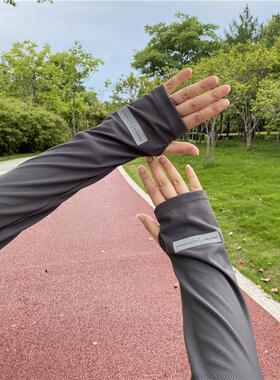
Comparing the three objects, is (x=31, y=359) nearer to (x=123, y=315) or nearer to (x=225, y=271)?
(x=123, y=315)

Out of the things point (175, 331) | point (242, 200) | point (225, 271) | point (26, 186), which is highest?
point (26, 186)

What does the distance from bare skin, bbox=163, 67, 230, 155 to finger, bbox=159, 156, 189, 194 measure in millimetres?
146

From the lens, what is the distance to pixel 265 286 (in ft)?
13.3

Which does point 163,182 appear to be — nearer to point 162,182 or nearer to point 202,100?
point 162,182

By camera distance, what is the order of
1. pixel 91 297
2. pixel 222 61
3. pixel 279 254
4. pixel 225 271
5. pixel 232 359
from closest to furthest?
pixel 232 359 < pixel 225 271 < pixel 91 297 < pixel 279 254 < pixel 222 61

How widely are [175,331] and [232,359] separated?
2338mm

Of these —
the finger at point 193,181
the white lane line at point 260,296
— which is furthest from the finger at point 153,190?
the white lane line at point 260,296

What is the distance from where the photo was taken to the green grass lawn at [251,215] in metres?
4.59

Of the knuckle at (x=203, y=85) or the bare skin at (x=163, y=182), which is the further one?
the bare skin at (x=163, y=182)

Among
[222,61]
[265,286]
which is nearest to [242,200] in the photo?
[265,286]

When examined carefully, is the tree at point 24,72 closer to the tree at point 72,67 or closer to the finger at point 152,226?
the tree at point 72,67

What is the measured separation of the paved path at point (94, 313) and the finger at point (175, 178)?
6.13ft

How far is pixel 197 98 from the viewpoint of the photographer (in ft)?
4.17

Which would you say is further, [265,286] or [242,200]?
[242,200]
